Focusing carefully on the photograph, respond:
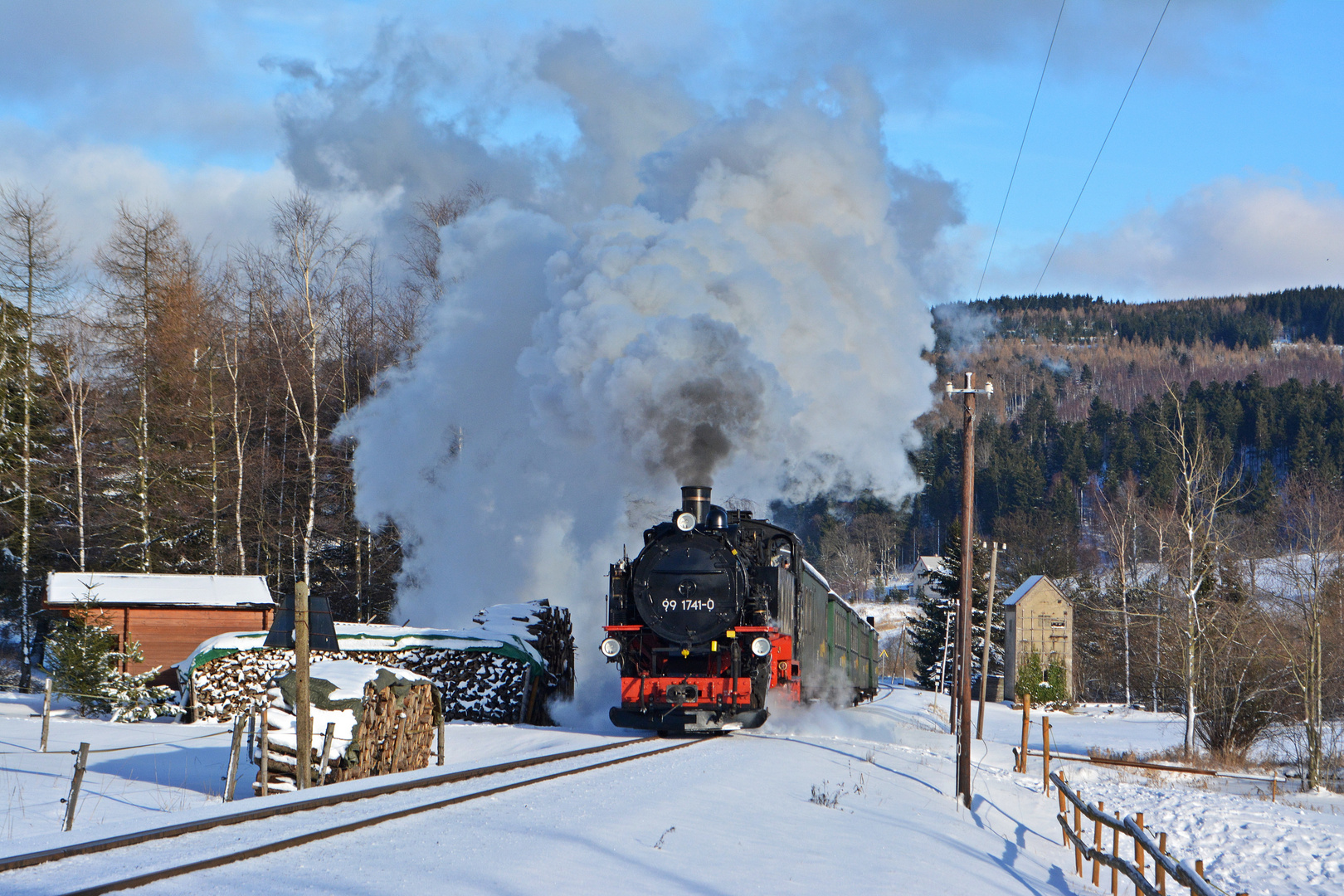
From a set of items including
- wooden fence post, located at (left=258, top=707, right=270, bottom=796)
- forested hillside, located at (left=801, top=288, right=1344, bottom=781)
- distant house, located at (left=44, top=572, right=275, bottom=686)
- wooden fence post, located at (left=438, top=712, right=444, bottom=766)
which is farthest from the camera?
forested hillside, located at (left=801, top=288, right=1344, bottom=781)

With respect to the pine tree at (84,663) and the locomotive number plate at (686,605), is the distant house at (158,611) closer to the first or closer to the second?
the pine tree at (84,663)

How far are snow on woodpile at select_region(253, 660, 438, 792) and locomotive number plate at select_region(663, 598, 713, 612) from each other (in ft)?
11.3

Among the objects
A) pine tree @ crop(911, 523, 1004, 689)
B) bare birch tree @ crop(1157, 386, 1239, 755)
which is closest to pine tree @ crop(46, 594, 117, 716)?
bare birch tree @ crop(1157, 386, 1239, 755)

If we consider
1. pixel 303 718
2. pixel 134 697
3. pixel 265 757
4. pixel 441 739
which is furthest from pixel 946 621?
pixel 265 757

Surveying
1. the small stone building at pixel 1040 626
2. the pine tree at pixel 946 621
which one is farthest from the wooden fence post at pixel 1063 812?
the pine tree at pixel 946 621

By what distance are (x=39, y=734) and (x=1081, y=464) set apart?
312ft

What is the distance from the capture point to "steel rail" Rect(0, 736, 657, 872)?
5383mm

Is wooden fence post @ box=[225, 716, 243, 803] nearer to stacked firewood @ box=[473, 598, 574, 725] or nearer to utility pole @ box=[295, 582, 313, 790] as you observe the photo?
utility pole @ box=[295, 582, 313, 790]

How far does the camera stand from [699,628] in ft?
45.0

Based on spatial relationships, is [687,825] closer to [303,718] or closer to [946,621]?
[303,718]

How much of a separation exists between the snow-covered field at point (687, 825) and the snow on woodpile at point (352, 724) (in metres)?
0.73

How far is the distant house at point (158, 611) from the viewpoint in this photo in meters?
19.0

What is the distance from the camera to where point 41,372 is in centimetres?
2703

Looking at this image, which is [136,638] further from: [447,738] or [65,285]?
[65,285]
